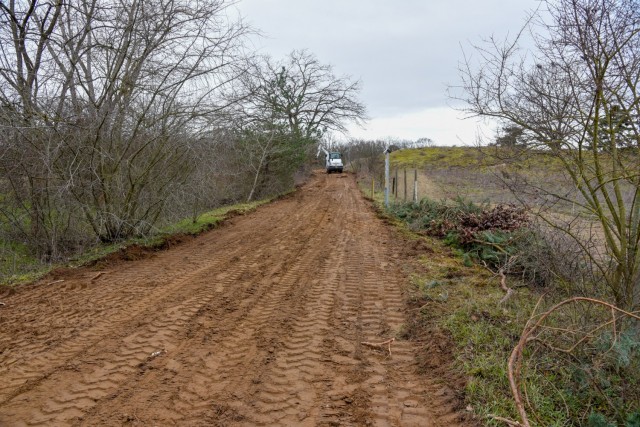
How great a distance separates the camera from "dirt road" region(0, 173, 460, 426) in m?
3.03

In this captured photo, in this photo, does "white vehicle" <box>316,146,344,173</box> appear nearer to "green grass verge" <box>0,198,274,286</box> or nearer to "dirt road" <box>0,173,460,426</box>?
"green grass verge" <box>0,198,274,286</box>

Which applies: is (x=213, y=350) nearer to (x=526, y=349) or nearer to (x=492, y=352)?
(x=492, y=352)

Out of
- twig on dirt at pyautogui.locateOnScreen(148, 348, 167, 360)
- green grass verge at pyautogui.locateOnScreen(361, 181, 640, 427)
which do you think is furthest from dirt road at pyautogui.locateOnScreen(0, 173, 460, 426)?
green grass verge at pyautogui.locateOnScreen(361, 181, 640, 427)

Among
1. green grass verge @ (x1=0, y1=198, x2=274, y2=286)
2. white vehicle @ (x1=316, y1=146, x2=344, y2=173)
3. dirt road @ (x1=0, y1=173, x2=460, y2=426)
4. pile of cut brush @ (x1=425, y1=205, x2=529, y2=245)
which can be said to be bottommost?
dirt road @ (x1=0, y1=173, x2=460, y2=426)

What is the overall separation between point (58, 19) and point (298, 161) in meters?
17.9

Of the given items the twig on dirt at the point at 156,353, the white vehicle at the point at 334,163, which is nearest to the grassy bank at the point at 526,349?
the twig on dirt at the point at 156,353

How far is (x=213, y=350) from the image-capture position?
A: 3994 millimetres

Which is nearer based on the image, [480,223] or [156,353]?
[156,353]

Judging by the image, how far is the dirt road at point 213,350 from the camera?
3031 millimetres

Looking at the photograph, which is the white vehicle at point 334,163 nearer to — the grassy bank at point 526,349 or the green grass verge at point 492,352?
the green grass verge at point 492,352

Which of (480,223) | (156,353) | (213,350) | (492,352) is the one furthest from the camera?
(480,223)

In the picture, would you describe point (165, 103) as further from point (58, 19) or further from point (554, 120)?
point (554, 120)

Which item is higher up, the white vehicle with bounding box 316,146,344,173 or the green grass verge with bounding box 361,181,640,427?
the white vehicle with bounding box 316,146,344,173

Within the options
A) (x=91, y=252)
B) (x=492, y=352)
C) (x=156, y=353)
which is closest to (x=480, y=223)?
(x=492, y=352)
